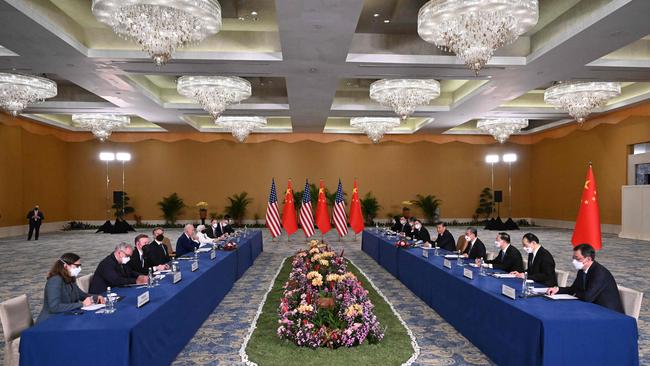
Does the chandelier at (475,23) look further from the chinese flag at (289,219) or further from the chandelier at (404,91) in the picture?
the chinese flag at (289,219)

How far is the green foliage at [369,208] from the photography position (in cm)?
2120

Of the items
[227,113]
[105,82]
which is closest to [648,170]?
[227,113]

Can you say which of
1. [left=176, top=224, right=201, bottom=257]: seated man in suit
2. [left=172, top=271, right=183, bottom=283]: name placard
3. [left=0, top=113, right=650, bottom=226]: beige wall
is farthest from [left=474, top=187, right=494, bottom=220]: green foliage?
[left=172, top=271, right=183, bottom=283]: name placard

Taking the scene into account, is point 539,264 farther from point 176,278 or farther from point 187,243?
point 187,243

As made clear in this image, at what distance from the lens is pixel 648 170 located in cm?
1565

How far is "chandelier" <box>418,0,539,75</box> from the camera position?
6.19m

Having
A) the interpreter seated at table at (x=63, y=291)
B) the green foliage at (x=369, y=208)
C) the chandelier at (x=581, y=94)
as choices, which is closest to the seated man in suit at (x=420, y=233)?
the chandelier at (x=581, y=94)

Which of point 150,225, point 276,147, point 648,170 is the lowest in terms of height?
point 150,225

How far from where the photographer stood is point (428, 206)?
21703 millimetres

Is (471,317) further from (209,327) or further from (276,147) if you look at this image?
(276,147)

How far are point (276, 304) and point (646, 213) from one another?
1410 cm

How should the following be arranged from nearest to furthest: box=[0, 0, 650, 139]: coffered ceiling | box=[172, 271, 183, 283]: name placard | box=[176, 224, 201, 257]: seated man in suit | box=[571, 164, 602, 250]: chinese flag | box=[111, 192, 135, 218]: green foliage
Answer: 1. box=[172, 271, 183, 283]: name placard
2. box=[571, 164, 602, 250]: chinese flag
3. box=[0, 0, 650, 139]: coffered ceiling
4. box=[176, 224, 201, 257]: seated man in suit
5. box=[111, 192, 135, 218]: green foliage

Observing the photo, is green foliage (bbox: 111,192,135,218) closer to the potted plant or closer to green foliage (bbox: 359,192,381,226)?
the potted plant

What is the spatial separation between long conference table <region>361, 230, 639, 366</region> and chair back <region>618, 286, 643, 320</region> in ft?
1.04
